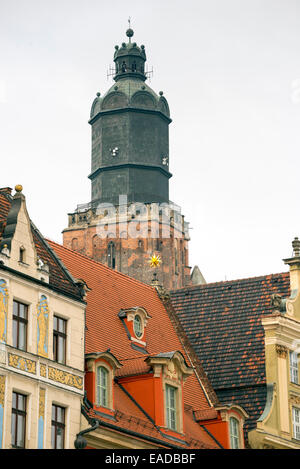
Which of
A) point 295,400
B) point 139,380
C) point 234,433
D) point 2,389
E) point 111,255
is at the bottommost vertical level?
point 2,389

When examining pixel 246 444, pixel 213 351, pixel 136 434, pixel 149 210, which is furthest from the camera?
pixel 149 210

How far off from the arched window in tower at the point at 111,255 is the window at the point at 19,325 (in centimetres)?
13232

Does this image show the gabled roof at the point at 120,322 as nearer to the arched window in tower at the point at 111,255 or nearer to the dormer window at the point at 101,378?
the dormer window at the point at 101,378

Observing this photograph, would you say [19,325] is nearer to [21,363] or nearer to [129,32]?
[21,363]

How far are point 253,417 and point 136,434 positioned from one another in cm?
1018

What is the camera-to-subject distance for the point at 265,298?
62.3m

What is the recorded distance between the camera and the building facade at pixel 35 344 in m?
43.7

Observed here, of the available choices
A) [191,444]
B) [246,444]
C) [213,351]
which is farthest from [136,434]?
[213,351]

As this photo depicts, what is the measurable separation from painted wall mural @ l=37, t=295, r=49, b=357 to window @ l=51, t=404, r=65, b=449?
1.85m

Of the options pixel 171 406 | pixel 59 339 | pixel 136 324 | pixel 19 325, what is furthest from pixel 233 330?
pixel 19 325

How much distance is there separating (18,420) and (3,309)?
3.48 metres

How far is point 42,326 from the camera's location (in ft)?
150

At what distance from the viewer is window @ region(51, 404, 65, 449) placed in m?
45.1
